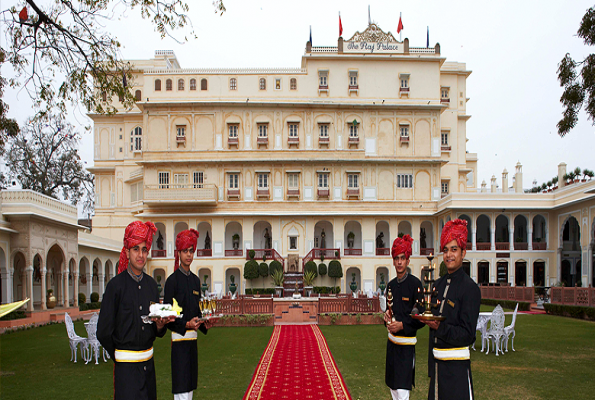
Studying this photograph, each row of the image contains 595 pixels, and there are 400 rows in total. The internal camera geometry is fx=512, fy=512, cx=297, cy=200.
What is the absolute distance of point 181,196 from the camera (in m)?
34.8

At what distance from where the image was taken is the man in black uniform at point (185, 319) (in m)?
6.05

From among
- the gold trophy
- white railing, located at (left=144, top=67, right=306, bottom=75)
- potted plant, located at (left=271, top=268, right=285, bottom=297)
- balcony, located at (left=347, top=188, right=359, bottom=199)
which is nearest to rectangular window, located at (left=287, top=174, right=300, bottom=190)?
balcony, located at (left=347, top=188, right=359, bottom=199)

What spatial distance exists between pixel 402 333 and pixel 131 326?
A: 10.3 ft

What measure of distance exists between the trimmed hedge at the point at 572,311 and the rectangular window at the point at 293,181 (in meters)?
18.1

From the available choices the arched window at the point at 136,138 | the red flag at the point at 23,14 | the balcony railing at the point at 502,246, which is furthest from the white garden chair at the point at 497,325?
the arched window at the point at 136,138

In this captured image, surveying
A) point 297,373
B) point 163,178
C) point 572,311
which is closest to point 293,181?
point 163,178

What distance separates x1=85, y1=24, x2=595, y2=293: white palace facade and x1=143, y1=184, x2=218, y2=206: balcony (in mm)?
75

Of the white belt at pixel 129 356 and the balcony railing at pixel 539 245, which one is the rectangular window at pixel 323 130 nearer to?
the balcony railing at pixel 539 245

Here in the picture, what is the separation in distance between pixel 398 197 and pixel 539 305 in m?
12.8

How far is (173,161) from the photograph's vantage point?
35.8 meters

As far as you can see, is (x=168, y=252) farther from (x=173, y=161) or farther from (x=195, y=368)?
(x=195, y=368)

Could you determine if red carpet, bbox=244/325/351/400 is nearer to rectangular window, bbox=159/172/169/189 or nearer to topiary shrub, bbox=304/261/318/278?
topiary shrub, bbox=304/261/318/278

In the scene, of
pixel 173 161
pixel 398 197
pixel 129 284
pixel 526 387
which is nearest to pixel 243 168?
pixel 173 161

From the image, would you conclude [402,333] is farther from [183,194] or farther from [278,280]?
[183,194]
